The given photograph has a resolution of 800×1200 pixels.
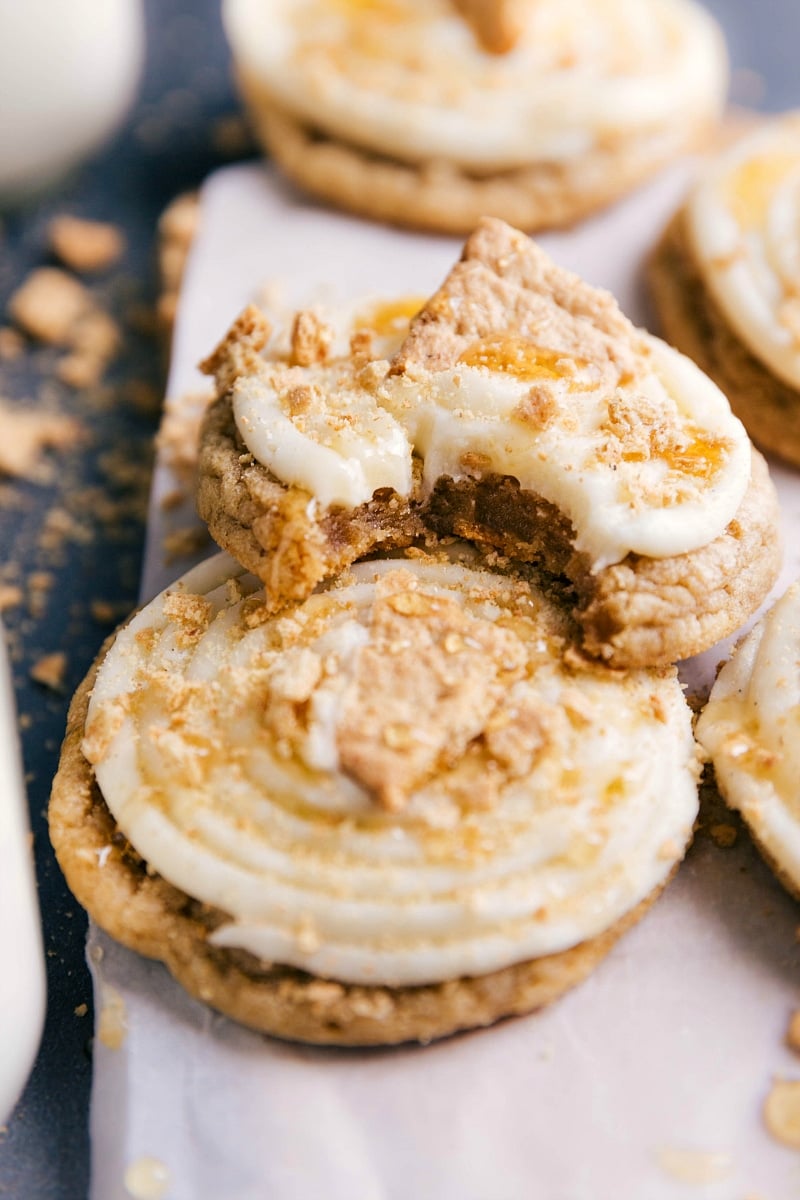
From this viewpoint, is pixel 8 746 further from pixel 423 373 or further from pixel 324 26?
→ pixel 324 26

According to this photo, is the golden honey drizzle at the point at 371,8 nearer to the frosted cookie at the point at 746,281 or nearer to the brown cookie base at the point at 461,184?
the brown cookie base at the point at 461,184

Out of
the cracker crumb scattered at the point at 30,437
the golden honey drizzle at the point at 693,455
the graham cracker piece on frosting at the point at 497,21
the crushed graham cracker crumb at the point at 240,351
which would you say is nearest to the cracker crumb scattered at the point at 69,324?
the cracker crumb scattered at the point at 30,437

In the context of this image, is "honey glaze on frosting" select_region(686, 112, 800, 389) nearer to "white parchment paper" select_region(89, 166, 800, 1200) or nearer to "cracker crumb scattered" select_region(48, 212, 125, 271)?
"white parchment paper" select_region(89, 166, 800, 1200)

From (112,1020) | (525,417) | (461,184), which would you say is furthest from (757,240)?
(112,1020)

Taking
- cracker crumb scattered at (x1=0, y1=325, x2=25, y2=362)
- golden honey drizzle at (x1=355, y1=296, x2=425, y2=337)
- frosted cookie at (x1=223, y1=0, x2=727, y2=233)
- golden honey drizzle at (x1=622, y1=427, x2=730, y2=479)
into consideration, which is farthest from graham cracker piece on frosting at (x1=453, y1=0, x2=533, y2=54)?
golden honey drizzle at (x1=622, y1=427, x2=730, y2=479)

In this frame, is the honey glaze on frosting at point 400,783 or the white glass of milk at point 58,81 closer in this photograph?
the honey glaze on frosting at point 400,783

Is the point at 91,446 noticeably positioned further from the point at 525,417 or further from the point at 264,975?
the point at 264,975
